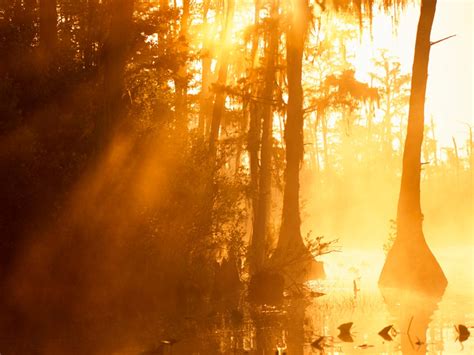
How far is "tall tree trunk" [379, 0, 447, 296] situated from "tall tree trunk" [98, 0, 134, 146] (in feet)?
25.3

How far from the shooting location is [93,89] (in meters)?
13.7

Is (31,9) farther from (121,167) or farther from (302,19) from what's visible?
(302,19)

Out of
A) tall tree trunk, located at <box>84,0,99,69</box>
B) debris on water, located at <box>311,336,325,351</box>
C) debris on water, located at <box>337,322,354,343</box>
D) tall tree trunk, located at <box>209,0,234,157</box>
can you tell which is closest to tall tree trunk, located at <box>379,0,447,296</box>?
tall tree trunk, located at <box>209,0,234,157</box>

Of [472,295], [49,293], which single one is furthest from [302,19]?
[49,293]

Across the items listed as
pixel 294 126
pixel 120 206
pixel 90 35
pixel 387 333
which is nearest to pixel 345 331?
pixel 387 333

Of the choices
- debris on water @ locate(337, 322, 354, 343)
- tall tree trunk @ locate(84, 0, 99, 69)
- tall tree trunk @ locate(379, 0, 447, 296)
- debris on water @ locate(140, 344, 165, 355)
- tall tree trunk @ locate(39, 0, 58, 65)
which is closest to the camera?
debris on water @ locate(140, 344, 165, 355)

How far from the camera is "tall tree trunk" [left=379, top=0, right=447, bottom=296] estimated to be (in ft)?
58.9

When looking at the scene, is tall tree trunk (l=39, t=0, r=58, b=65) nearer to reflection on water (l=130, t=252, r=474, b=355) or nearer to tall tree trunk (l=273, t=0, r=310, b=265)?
reflection on water (l=130, t=252, r=474, b=355)

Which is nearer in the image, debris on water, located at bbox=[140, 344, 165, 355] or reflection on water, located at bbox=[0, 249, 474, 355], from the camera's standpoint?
debris on water, located at bbox=[140, 344, 165, 355]

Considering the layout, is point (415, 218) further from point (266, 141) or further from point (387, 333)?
point (266, 141)

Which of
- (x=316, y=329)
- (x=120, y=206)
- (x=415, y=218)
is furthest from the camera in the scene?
(x=415, y=218)

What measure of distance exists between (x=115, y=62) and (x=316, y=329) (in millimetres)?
5657

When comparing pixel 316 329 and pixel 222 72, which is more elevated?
pixel 222 72

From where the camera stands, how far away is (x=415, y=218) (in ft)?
61.3
